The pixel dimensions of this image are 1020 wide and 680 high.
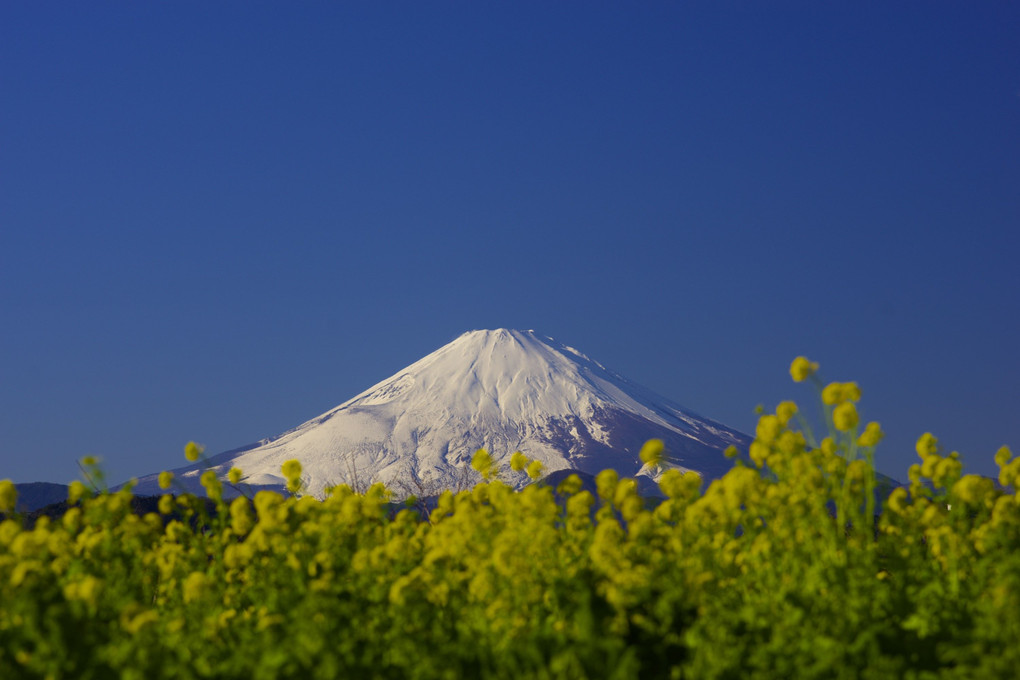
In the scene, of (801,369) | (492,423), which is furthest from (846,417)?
(492,423)

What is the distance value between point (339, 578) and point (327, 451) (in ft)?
436

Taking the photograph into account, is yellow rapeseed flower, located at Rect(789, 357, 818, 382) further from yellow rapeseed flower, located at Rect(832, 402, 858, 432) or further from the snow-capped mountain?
the snow-capped mountain

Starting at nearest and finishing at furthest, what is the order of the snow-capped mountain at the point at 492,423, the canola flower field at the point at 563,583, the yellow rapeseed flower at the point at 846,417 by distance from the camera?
the canola flower field at the point at 563,583
the yellow rapeseed flower at the point at 846,417
the snow-capped mountain at the point at 492,423

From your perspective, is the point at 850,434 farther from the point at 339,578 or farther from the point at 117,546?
the point at 117,546

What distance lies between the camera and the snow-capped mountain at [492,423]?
127500 millimetres

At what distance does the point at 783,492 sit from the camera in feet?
19.9

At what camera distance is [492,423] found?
134625 mm

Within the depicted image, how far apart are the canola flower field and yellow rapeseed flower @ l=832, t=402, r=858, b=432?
0.01 meters

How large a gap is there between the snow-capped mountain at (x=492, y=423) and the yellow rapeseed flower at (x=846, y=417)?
4466 inches

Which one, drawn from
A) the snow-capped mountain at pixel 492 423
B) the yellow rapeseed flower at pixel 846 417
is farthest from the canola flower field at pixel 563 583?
the snow-capped mountain at pixel 492 423

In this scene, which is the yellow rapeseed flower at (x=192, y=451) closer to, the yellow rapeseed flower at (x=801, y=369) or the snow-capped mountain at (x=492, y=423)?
the yellow rapeseed flower at (x=801, y=369)

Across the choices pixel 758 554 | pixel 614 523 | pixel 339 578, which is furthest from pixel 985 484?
pixel 339 578

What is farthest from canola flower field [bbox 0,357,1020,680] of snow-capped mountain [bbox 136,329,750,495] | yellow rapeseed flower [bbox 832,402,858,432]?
snow-capped mountain [bbox 136,329,750,495]

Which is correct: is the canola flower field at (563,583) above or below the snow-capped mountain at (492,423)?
below
